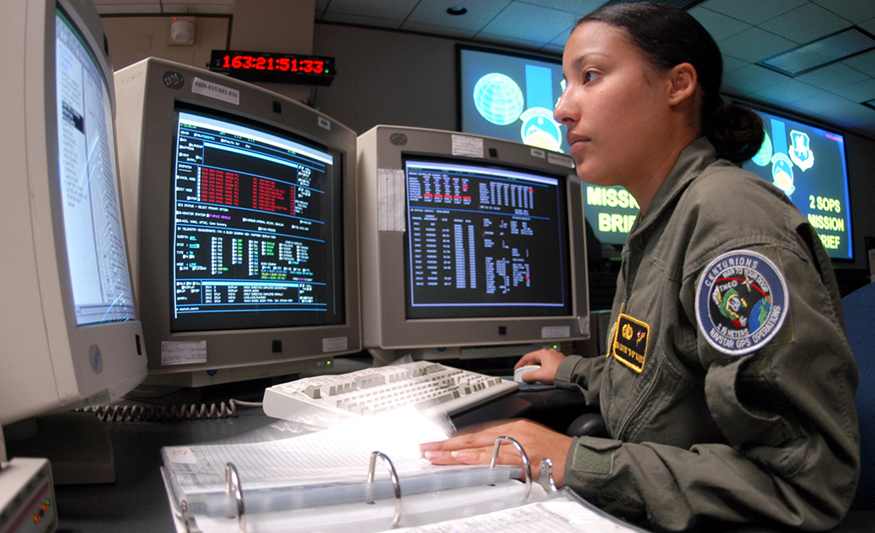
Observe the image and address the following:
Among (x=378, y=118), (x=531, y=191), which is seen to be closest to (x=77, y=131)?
(x=531, y=191)

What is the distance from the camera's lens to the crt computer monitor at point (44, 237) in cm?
36

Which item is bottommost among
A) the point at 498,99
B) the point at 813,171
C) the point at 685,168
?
the point at 685,168

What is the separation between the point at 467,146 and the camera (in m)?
1.25

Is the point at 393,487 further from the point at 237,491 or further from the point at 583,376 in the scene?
the point at 583,376

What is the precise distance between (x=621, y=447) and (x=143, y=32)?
3.90 m

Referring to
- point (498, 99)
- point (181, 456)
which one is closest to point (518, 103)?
point (498, 99)

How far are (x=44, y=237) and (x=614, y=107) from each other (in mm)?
720

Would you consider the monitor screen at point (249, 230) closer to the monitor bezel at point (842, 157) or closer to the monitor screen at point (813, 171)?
the monitor screen at point (813, 171)

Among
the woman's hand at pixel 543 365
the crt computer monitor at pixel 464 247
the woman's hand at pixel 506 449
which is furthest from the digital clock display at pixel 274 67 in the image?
the woman's hand at pixel 506 449

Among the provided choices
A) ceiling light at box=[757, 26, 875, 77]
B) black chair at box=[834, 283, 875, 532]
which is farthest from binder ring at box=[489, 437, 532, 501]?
ceiling light at box=[757, 26, 875, 77]

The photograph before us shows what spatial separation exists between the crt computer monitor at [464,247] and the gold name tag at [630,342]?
1.77ft

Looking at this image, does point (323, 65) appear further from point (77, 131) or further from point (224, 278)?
point (77, 131)

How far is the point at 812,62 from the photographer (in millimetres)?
4367

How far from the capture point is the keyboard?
72cm
